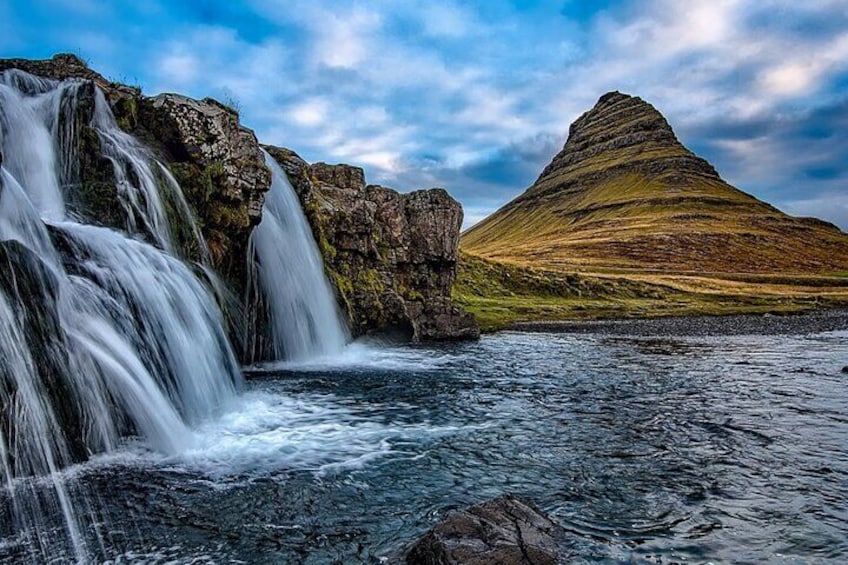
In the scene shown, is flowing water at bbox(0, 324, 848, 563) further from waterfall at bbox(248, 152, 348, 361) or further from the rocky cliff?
the rocky cliff

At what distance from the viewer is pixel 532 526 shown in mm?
8688

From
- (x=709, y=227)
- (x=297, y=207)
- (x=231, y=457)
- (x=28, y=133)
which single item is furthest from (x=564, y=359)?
(x=709, y=227)

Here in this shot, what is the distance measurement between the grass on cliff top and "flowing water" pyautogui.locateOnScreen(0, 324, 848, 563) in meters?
40.5

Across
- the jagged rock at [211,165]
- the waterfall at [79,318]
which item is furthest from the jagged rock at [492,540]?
the jagged rock at [211,165]

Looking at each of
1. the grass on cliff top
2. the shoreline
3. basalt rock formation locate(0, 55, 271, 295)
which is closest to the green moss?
basalt rock formation locate(0, 55, 271, 295)

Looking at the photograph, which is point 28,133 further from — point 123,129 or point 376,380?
point 376,380

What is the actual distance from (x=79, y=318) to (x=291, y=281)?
53.9ft

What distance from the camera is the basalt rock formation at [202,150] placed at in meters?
23.7

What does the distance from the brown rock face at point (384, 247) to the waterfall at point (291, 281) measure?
1.63 metres

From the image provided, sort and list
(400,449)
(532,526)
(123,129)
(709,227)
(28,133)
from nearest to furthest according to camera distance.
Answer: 1. (532,526)
2. (400,449)
3. (28,133)
4. (123,129)
5. (709,227)

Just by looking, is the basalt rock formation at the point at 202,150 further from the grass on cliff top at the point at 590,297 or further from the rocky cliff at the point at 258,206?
the grass on cliff top at the point at 590,297

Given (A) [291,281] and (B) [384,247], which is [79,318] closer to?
(A) [291,281]

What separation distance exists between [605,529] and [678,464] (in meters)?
4.34

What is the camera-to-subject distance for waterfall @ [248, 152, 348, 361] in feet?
93.3
